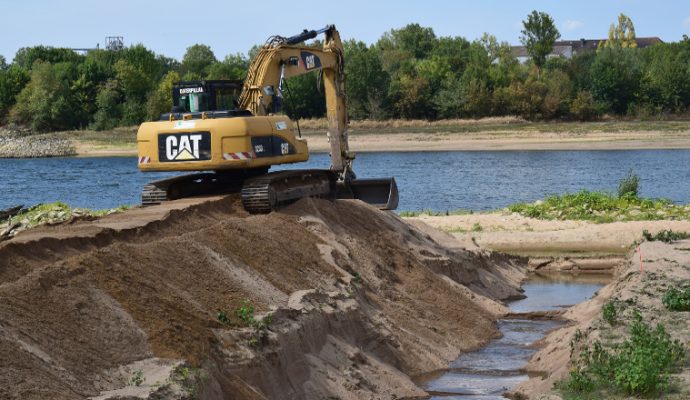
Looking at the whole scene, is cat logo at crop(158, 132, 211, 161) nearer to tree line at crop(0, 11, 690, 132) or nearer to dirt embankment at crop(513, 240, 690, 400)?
dirt embankment at crop(513, 240, 690, 400)

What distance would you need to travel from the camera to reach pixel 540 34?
124812 mm

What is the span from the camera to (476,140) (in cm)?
8512

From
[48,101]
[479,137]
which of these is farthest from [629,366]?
→ [48,101]

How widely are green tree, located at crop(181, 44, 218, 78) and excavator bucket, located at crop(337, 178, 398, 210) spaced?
94.3 metres

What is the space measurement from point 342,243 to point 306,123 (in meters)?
71.8

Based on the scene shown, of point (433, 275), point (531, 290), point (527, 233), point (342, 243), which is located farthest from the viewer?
point (527, 233)

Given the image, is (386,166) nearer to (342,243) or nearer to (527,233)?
(527,233)

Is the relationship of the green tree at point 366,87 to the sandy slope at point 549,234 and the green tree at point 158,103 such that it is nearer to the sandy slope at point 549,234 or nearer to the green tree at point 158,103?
the green tree at point 158,103

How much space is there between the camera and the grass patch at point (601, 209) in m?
34.2

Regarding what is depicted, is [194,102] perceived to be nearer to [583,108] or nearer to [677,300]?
[677,300]

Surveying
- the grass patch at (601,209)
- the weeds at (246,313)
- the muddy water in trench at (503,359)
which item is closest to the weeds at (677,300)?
the muddy water in trench at (503,359)

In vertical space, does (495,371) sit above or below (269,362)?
below

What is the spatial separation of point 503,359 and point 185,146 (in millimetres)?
6902

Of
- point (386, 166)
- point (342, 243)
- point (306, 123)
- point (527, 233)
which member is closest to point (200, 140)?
point (342, 243)
